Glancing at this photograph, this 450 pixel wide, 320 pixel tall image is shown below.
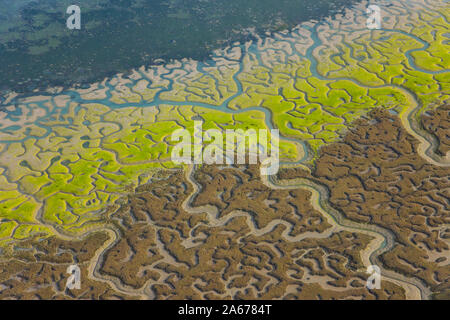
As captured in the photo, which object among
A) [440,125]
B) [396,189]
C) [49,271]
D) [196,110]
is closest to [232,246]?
[49,271]

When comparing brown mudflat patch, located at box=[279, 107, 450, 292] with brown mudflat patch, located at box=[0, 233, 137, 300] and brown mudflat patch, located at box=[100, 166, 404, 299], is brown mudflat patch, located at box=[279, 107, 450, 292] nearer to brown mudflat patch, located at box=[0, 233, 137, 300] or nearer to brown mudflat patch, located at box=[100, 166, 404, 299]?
brown mudflat patch, located at box=[100, 166, 404, 299]

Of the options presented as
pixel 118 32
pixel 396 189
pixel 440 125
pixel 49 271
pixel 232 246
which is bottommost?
pixel 49 271

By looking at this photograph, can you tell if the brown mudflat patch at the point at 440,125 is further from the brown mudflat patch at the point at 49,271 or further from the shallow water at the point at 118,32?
the brown mudflat patch at the point at 49,271

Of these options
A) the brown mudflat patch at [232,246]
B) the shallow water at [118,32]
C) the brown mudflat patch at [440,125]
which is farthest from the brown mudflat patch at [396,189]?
the shallow water at [118,32]

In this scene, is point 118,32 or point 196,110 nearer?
point 196,110

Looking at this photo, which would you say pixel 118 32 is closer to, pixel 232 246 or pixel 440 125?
pixel 232 246
